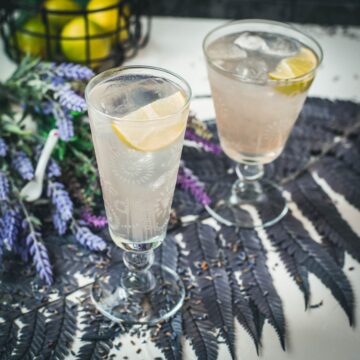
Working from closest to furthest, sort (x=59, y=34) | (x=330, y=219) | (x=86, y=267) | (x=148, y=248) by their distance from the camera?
1. (x=148, y=248)
2. (x=86, y=267)
3. (x=330, y=219)
4. (x=59, y=34)

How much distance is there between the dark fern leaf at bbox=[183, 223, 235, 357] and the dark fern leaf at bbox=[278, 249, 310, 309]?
0.40 ft

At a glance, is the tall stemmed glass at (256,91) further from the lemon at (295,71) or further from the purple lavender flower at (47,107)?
the purple lavender flower at (47,107)

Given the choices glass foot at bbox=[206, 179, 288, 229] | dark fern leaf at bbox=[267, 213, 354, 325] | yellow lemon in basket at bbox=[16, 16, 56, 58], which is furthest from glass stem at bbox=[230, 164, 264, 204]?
yellow lemon in basket at bbox=[16, 16, 56, 58]

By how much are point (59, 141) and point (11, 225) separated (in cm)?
23

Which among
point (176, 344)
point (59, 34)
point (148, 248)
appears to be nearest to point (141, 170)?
point (148, 248)

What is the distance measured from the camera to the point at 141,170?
990mm

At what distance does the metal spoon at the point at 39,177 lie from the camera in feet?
4.16

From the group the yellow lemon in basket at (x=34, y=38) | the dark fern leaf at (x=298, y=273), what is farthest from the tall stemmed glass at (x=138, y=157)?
the yellow lemon in basket at (x=34, y=38)

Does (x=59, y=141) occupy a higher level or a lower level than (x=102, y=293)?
higher

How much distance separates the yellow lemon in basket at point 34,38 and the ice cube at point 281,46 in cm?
64

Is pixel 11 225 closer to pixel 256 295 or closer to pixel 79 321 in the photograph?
pixel 79 321

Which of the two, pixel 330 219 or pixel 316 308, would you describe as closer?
pixel 316 308

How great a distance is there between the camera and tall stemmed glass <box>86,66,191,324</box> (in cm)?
95

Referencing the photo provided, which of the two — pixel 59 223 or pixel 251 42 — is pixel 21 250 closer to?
pixel 59 223
